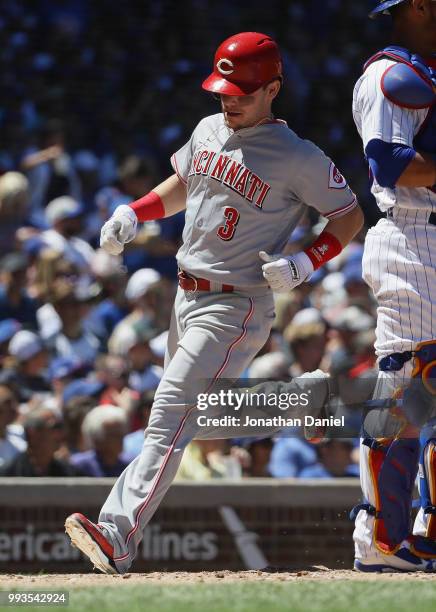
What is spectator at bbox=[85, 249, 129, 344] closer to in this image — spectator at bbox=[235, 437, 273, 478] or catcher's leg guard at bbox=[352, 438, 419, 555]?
spectator at bbox=[235, 437, 273, 478]

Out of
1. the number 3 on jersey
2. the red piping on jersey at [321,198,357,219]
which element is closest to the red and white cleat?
the number 3 on jersey

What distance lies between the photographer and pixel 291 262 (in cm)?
445

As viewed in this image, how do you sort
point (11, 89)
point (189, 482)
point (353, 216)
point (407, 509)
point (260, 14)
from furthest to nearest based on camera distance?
point (260, 14) → point (11, 89) → point (189, 482) → point (353, 216) → point (407, 509)

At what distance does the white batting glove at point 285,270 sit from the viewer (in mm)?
4410

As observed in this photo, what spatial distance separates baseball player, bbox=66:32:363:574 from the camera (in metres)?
4.45

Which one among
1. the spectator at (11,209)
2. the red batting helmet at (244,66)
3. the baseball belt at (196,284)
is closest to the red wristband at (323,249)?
the baseball belt at (196,284)

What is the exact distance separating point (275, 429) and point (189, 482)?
238 cm

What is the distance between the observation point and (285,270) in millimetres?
4414

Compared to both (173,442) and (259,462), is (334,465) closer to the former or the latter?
(259,462)

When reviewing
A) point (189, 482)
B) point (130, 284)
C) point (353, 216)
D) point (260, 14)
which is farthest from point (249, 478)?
point (260, 14)

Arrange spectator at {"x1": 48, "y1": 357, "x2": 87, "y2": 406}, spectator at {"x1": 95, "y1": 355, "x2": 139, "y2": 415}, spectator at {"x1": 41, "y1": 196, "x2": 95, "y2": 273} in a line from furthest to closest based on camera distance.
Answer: spectator at {"x1": 41, "y1": 196, "x2": 95, "y2": 273} < spectator at {"x1": 48, "y1": 357, "x2": 87, "y2": 406} < spectator at {"x1": 95, "y1": 355, "x2": 139, "y2": 415}

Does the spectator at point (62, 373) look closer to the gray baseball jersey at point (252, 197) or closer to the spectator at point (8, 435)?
the spectator at point (8, 435)

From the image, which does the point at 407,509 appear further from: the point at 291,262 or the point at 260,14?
the point at 260,14

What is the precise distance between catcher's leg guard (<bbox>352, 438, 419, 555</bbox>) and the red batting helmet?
4.17ft
